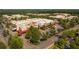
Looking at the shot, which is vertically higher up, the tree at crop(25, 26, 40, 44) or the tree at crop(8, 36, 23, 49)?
the tree at crop(25, 26, 40, 44)

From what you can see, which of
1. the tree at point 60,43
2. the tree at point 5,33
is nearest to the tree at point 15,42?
the tree at point 5,33

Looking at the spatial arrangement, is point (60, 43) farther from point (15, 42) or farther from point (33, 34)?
point (15, 42)

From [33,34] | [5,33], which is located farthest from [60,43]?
[5,33]

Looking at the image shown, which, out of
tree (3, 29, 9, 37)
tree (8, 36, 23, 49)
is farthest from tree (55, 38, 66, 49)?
tree (3, 29, 9, 37)

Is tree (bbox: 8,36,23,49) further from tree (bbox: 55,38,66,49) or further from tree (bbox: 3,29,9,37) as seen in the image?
tree (bbox: 55,38,66,49)

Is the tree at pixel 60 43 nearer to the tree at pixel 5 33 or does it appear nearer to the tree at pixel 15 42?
the tree at pixel 15 42

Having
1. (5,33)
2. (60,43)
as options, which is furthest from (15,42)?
(60,43)
